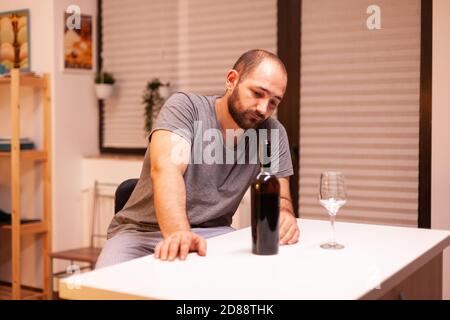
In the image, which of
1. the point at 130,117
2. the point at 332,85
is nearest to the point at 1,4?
the point at 130,117

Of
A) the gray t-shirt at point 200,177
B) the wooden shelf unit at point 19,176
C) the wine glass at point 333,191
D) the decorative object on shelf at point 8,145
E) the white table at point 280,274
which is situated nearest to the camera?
the white table at point 280,274

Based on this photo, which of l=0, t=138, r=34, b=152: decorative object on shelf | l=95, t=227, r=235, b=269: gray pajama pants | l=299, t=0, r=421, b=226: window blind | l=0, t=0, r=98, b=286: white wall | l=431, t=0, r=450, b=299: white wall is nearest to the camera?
l=95, t=227, r=235, b=269: gray pajama pants

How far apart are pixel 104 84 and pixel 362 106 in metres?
1.77

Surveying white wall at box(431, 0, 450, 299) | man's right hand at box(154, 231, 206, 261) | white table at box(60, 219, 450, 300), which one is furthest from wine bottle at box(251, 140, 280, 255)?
white wall at box(431, 0, 450, 299)

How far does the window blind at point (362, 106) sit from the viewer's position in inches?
133

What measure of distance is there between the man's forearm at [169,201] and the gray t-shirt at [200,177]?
0.22 m

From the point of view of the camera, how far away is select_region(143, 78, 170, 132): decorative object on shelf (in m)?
4.07

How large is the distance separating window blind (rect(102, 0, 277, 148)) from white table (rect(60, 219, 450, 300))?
2.24m

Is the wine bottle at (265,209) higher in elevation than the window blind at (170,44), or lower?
lower

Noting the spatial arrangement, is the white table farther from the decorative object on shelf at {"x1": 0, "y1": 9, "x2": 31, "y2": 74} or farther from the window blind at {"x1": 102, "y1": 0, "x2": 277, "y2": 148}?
the decorative object on shelf at {"x1": 0, "y1": 9, "x2": 31, "y2": 74}

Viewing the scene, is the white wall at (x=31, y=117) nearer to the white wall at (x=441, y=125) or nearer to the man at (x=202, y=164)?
the man at (x=202, y=164)

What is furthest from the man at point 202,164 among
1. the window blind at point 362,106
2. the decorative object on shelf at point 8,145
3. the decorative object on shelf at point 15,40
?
the decorative object on shelf at point 15,40

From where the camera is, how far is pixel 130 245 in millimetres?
1979

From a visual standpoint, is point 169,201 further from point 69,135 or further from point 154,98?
point 69,135
